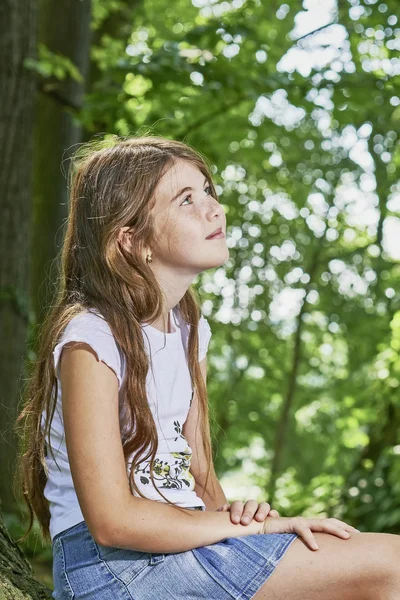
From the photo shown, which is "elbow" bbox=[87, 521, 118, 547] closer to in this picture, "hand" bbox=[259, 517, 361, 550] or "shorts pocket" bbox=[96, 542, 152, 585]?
"shorts pocket" bbox=[96, 542, 152, 585]

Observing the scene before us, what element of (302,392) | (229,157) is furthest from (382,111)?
(302,392)

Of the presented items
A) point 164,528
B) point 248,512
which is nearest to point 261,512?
point 248,512

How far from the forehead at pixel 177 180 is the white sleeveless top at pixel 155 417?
359mm

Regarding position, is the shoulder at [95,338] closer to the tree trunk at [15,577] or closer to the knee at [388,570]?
the tree trunk at [15,577]

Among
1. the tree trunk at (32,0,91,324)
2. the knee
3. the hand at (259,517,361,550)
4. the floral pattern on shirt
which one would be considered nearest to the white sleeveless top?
the floral pattern on shirt

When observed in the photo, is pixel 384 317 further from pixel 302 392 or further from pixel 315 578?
pixel 315 578

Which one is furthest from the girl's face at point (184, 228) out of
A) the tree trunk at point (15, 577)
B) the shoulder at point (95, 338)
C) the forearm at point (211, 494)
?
the tree trunk at point (15, 577)

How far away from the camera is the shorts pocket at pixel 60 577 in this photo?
1.98 metres

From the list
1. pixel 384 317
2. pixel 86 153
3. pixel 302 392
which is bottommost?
pixel 302 392

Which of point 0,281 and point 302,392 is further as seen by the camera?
point 302,392

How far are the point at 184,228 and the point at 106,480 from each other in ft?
2.38

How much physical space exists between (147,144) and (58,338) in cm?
65

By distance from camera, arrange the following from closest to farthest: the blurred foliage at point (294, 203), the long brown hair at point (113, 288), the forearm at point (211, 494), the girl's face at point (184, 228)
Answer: the long brown hair at point (113, 288)
the girl's face at point (184, 228)
the forearm at point (211, 494)
the blurred foliage at point (294, 203)

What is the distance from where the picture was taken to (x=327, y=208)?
27.8 feet
